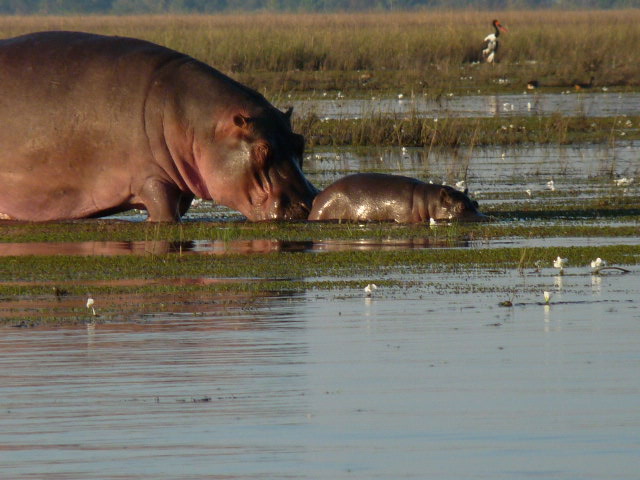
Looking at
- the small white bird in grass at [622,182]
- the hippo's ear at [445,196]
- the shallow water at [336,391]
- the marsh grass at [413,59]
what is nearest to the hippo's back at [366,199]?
the hippo's ear at [445,196]

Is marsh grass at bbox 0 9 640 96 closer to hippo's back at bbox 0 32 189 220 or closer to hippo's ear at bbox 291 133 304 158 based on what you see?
hippo's back at bbox 0 32 189 220

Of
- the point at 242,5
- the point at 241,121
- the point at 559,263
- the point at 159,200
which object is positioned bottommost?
the point at 559,263

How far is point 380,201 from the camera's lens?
1081 cm

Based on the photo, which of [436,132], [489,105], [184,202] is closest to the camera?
[184,202]

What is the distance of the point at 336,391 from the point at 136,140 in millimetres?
5660

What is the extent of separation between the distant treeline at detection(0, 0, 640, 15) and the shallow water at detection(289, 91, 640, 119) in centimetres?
8103

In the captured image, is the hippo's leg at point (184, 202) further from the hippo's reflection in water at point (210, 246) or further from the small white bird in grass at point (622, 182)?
the small white bird in grass at point (622, 182)

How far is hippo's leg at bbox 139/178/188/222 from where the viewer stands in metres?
10.6

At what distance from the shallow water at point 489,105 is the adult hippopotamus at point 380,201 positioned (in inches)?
311

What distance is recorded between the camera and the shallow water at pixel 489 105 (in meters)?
20.7

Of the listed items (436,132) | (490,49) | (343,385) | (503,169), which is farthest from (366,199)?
(490,49)

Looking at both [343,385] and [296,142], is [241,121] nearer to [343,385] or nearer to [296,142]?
[296,142]

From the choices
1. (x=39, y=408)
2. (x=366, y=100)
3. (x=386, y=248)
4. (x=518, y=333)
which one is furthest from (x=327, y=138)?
(x=39, y=408)

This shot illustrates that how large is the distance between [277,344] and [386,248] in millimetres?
3199
